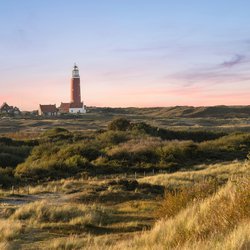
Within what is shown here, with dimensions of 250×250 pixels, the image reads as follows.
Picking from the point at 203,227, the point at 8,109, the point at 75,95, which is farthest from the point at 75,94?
the point at 203,227

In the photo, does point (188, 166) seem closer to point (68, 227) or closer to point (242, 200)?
point (68, 227)

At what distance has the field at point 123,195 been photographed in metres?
8.85

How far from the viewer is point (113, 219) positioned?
571 inches

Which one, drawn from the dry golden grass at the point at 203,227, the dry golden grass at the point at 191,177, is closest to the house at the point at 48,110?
the dry golden grass at the point at 191,177

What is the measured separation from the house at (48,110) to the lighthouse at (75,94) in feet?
20.9

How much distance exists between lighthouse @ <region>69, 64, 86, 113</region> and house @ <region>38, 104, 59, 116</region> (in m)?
6.36

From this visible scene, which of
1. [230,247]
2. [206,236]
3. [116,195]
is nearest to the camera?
[230,247]

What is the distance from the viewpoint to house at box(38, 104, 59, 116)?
123 metres

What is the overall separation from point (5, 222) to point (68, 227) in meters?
1.70


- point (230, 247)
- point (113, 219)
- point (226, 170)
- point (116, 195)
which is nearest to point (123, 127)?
point (226, 170)

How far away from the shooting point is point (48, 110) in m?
124

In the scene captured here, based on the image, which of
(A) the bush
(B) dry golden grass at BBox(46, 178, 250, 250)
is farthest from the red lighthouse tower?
(B) dry golden grass at BBox(46, 178, 250, 250)

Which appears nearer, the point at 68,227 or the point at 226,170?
the point at 68,227

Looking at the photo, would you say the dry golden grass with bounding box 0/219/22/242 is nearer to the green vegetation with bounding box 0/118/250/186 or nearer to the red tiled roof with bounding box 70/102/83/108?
the green vegetation with bounding box 0/118/250/186
